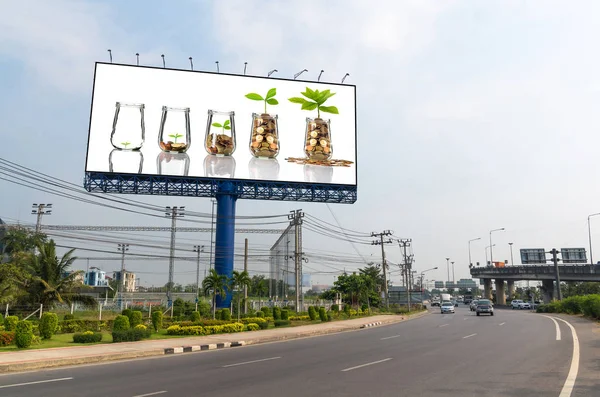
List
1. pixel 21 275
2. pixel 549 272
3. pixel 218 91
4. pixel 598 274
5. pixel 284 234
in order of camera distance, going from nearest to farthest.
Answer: pixel 21 275
pixel 218 91
pixel 284 234
pixel 598 274
pixel 549 272

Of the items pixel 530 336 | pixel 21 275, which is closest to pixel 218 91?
pixel 21 275

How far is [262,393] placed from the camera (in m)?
8.84

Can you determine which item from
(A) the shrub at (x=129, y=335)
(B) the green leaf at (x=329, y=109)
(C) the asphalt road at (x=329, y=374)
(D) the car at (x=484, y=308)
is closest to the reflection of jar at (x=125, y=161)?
(B) the green leaf at (x=329, y=109)

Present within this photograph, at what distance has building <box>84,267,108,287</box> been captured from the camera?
106 metres

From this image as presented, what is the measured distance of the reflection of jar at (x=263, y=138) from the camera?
37188 mm

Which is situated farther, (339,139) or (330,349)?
(339,139)

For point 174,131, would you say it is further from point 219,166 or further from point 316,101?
point 316,101

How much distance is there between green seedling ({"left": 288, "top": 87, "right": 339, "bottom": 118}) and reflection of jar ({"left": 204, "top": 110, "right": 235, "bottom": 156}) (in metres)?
6.07

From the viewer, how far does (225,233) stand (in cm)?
3797

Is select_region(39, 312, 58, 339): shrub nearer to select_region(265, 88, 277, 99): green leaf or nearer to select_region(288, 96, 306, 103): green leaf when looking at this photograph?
select_region(265, 88, 277, 99): green leaf

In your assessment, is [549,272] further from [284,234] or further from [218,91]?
[218,91]

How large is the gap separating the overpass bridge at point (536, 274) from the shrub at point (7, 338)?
76810 mm

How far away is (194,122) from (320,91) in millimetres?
11300

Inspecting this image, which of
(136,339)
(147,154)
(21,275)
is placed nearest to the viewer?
(136,339)
